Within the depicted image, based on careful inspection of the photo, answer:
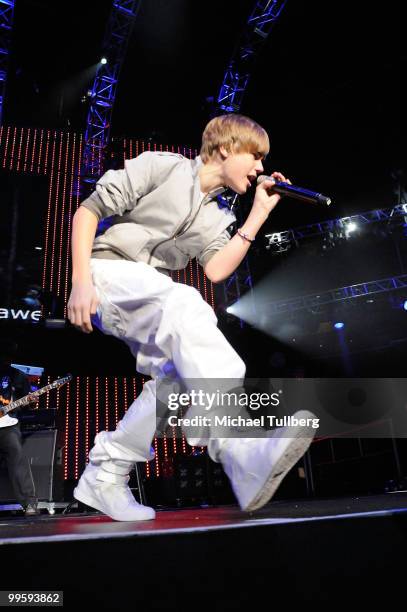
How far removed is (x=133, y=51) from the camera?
7.23m

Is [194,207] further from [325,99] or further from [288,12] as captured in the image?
[325,99]

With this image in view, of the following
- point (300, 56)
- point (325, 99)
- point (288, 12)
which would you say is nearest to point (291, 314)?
point (325, 99)

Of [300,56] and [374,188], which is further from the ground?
[300,56]

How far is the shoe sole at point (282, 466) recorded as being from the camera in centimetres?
106

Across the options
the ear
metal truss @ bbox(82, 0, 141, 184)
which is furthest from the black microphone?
metal truss @ bbox(82, 0, 141, 184)

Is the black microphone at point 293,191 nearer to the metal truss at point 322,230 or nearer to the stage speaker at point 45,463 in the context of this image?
the stage speaker at point 45,463

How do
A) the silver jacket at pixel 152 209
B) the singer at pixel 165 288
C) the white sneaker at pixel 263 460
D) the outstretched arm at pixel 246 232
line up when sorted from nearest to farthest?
the white sneaker at pixel 263 460 < the singer at pixel 165 288 < the silver jacket at pixel 152 209 < the outstretched arm at pixel 246 232

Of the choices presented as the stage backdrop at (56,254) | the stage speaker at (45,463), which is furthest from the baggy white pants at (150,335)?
the stage backdrop at (56,254)

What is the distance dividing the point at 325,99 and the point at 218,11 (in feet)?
7.09

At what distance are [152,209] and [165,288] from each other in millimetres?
454

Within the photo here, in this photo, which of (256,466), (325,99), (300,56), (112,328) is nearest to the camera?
(256,466)

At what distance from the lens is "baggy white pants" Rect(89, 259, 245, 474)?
1.26 m

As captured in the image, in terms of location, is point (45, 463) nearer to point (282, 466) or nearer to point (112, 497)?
point (112, 497)

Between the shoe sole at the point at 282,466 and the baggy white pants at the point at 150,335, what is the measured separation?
25 cm
